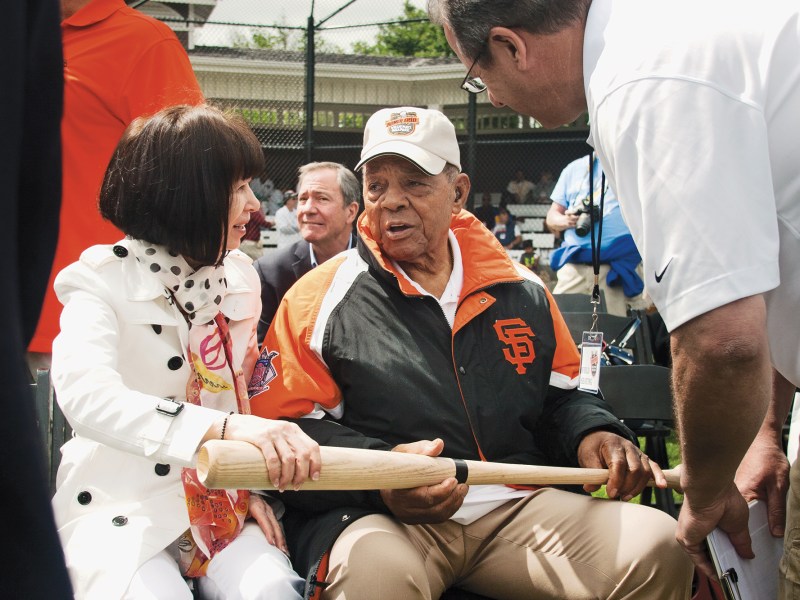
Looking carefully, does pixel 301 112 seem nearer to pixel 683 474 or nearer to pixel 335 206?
pixel 335 206

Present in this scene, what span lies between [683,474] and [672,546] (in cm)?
56

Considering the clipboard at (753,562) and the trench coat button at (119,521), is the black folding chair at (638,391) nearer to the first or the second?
the clipboard at (753,562)

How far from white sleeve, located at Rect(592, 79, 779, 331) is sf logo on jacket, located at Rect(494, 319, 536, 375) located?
110cm

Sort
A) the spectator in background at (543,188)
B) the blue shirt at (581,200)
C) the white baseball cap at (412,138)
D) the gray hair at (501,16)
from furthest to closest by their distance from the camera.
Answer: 1. the spectator in background at (543,188)
2. the blue shirt at (581,200)
3. the white baseball cap at (412,138)
4. the gray hair at (501,16)

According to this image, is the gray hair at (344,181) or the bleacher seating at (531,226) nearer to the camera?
the gray hair at (344,181)

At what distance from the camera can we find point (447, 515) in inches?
87.3

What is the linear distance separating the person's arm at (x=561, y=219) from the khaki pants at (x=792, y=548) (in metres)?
4.76

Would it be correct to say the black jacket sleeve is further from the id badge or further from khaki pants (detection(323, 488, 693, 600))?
khaki pants (detection(323, 488, 693, 600))

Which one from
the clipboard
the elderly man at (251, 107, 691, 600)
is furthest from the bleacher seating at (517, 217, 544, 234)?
the clipboard

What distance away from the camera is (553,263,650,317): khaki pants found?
6.46 m

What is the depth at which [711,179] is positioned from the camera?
4.82ft

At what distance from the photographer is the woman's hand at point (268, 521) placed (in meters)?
2.23

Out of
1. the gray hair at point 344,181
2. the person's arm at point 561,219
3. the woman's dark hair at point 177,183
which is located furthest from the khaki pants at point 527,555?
the person's arm at point 561,219

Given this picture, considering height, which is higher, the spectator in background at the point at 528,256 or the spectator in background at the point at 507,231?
the spectator in background at the point at 507,231
